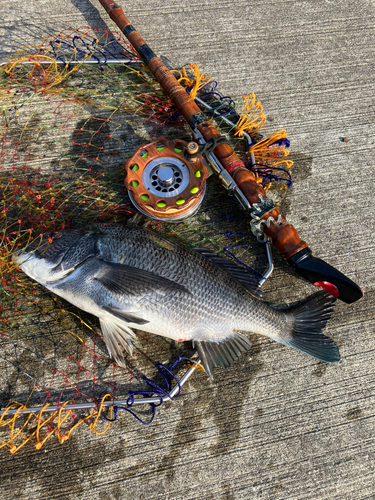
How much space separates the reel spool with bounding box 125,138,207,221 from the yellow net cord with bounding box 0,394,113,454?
1.55 meters

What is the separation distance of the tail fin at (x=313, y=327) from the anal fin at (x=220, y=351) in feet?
1.26

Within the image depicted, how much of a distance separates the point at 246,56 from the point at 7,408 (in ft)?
14.3

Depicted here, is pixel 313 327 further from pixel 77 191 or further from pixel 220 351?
pixel 77 191

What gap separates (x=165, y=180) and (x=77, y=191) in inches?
37.3

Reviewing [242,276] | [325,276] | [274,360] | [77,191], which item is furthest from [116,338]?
[325,276]

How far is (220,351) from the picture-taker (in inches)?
101

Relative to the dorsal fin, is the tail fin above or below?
below

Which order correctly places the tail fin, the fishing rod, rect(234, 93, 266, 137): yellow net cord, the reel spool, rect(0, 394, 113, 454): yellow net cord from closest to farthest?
rect(0, 394, 113, 454): yellow net cord, the tail fin, the fishing rod, the reel spool, rect(234, 93, 266, 137): yellow net cord

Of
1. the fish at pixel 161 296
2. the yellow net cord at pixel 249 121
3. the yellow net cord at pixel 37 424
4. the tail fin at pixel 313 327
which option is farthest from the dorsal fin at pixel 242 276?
the yellow net cord at pixel 249 121

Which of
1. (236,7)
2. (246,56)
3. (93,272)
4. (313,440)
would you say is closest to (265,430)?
(313,440)

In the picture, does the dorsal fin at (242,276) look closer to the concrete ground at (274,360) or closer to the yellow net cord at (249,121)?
the concrete ground at (274,360)

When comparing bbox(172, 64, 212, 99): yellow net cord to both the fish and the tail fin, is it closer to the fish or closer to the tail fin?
the fish

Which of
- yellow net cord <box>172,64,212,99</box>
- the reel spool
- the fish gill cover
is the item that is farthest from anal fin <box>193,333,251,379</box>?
yellow net cord <box>172,64,212,99</box>

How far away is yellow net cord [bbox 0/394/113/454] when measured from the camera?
2.41 meters
